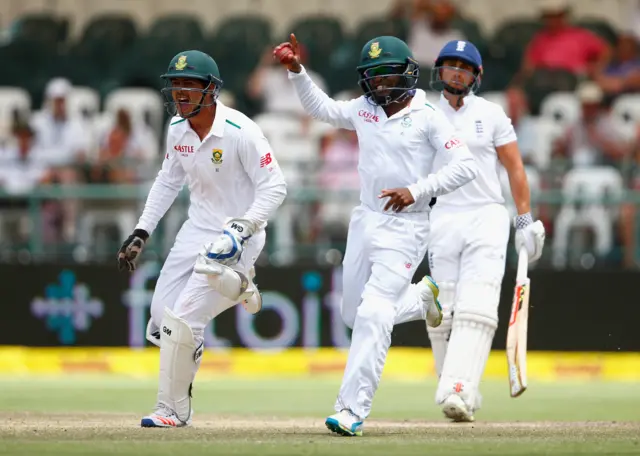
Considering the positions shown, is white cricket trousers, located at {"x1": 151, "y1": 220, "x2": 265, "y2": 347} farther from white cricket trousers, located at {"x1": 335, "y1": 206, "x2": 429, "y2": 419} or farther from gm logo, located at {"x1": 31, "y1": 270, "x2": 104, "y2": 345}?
gm logo, located at {"x1": 31, "y1": 270, "x2": 104, "y2": 345}

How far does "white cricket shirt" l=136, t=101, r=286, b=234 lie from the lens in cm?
720

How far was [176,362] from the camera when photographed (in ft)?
23.6

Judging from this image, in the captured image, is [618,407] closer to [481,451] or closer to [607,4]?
[481,451]

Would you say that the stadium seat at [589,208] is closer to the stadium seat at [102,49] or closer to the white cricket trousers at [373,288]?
the white cricket trousers at [373,288]

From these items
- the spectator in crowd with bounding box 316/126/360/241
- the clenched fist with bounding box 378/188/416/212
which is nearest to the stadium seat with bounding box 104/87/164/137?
the spectator in crowd with bounding box 316/126/360/241

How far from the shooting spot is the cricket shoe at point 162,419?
7109 mm

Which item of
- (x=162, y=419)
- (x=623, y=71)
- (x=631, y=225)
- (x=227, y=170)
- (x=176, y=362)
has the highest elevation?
(x=623, y=71)

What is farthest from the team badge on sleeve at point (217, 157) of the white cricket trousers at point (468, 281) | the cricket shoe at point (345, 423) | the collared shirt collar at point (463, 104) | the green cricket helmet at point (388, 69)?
the collared shirt collar at point (463, 104)

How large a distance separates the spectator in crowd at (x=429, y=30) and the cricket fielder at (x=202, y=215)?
721 centimetres

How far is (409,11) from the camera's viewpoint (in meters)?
15.4

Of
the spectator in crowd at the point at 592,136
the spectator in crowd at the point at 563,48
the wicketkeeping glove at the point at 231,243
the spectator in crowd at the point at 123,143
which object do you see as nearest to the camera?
the wicketkeeping glove at the point at 231,243

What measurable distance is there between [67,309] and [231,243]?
5.79 meters

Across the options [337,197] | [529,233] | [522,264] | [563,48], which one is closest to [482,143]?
[529,233]

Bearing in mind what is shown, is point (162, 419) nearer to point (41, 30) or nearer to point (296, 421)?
point (296, 421)
